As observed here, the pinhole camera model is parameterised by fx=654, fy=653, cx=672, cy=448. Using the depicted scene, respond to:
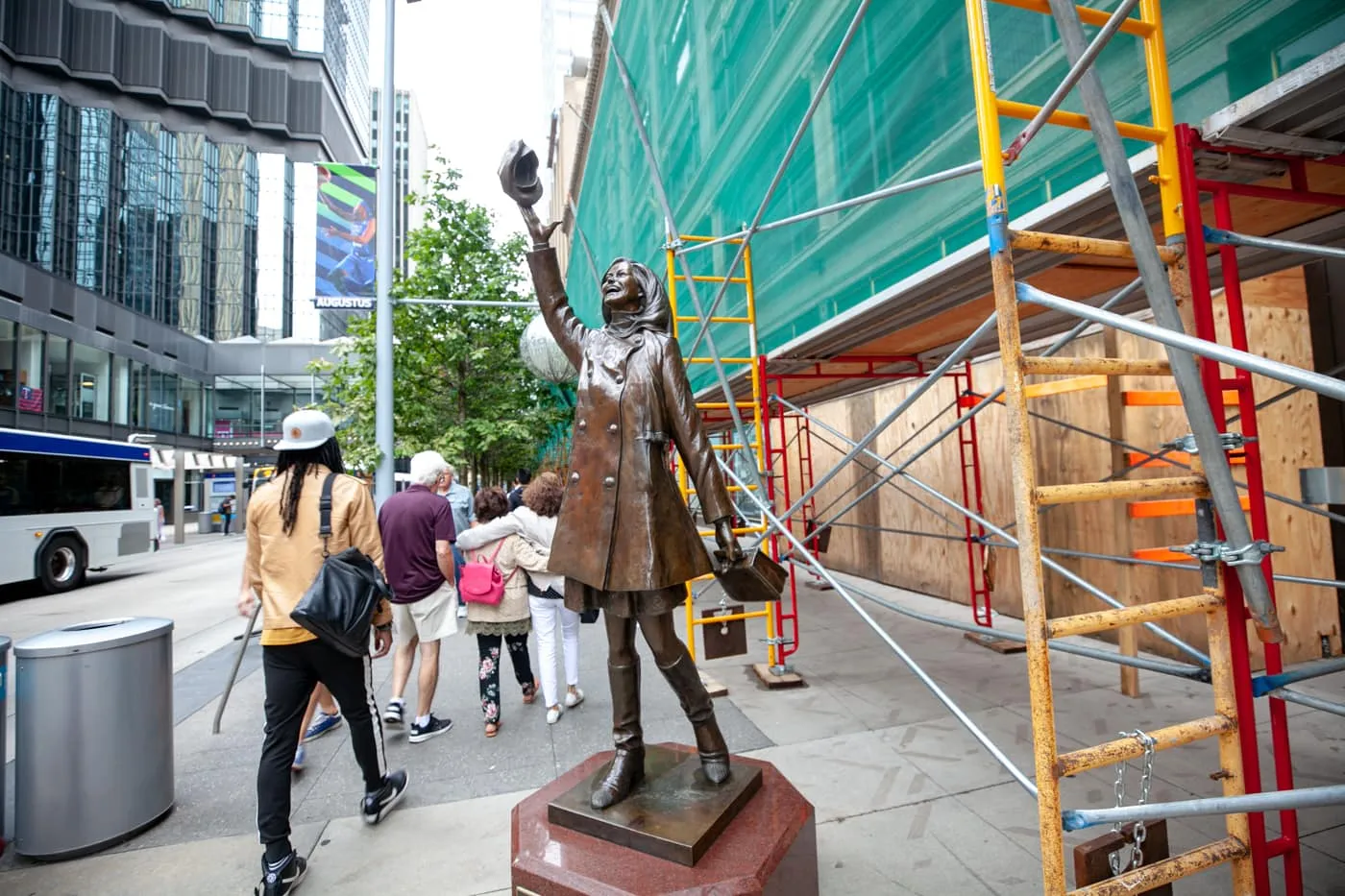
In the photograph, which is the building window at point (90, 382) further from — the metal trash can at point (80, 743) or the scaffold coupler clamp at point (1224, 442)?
the scaffold coupler clamp at point (1224, 442)

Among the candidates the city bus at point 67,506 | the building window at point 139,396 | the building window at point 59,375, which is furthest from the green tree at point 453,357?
the building window at point 139,396

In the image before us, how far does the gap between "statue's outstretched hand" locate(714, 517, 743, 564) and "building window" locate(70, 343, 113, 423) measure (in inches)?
1051

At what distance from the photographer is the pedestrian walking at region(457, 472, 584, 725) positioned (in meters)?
4.38

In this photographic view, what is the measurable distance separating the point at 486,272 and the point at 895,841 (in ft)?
35.0

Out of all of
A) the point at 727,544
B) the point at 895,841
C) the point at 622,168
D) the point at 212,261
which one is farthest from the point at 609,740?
the point at 212,261

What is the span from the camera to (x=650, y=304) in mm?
2605

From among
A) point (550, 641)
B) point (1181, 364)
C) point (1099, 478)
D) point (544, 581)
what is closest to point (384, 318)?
point (544, 581)

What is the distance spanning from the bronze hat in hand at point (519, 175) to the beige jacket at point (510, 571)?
2472mm

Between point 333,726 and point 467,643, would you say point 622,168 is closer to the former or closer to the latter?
point 467,643

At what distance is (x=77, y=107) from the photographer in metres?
31.8

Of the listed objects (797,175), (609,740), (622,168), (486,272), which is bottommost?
(609,740)

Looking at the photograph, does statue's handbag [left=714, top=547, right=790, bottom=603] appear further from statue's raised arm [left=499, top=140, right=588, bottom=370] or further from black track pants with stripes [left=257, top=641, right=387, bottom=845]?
black track pants with stripes [left=257, top=641, right=387, bottom=845]

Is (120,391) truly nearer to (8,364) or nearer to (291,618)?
(8,364)

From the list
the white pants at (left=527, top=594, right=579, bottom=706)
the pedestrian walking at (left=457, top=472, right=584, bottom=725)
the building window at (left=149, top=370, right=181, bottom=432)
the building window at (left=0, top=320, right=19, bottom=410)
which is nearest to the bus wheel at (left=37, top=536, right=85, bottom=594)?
the building window at (left=0, top=320, right=19, bottom=410)
